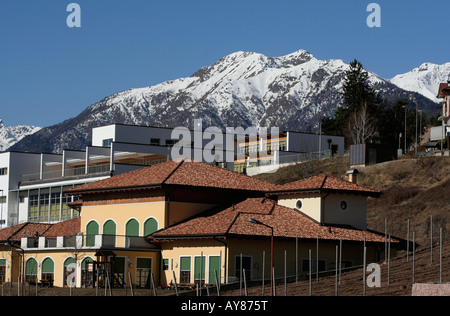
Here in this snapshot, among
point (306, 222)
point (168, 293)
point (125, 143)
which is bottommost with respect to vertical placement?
point (168, 293)

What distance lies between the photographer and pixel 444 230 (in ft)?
258

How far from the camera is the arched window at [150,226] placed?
6907cm

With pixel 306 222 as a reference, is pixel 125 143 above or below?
above

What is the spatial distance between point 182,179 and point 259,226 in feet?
30.1

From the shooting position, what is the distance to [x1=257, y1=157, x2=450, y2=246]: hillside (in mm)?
84000

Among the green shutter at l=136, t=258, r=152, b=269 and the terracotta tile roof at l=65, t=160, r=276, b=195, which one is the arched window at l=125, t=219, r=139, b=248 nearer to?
the terracotta tile roof at l=65, t=160, r=276, b=195

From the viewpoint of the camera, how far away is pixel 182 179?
70.9 m

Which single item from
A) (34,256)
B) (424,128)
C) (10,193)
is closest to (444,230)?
(34,256)

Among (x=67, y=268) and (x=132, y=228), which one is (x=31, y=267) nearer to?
(x=67, y=268)

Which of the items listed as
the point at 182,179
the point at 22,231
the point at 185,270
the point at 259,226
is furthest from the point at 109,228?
the point at 22,231

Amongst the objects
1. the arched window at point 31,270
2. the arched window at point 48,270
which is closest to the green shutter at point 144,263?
the arched window at point 48,270

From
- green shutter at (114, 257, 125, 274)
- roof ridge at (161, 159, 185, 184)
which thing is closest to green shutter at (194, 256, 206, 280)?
green shutter at (114, 257, 125, 274)

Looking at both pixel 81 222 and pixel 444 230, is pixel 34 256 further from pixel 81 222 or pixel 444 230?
pixel 444 230
